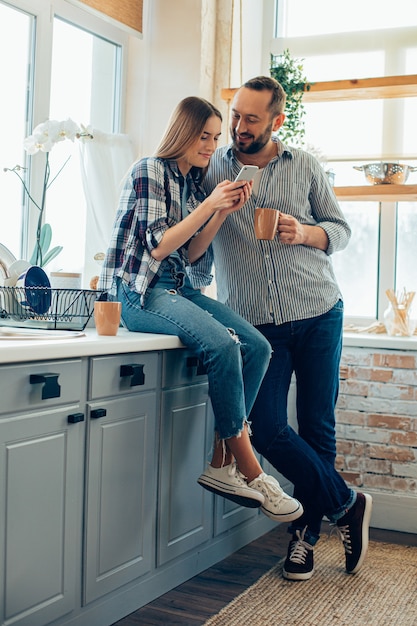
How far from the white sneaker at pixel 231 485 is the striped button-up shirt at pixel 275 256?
0.56 metres

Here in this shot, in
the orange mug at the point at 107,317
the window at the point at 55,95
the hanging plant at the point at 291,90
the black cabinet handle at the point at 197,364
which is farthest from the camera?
the hanging plant at the point at 291,90

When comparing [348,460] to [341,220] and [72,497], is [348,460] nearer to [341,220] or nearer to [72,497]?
[341,220]

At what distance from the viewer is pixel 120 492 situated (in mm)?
2080

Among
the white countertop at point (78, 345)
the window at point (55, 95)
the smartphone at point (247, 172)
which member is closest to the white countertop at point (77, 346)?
the white countertop at point (78, 345)

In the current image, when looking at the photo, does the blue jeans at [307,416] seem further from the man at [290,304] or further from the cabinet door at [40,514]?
the cabinet door at [40,514]

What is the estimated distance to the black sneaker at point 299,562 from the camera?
2.54 m

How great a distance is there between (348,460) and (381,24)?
6.53 ft

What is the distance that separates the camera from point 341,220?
109 inches

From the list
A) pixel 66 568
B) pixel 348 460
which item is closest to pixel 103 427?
pixel 66 568

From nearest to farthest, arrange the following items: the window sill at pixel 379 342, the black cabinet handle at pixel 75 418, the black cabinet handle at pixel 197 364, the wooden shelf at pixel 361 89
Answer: the black cabinet handle at pixel 75 418 → the black cabinet handle at pixel 197 364 → the window sill at pixel 379 342 → the wooden shelf at pixel 361 89

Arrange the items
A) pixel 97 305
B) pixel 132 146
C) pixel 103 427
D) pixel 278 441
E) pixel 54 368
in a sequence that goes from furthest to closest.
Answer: pixel 132 146 → pixel 278 441 → pixel 97 305 → pixel 103 427 → pixel 54 368

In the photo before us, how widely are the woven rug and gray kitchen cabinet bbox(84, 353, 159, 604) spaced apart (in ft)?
0.99

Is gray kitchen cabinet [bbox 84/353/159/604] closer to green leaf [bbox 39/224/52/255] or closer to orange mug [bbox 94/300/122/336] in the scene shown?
orange mug [bbox 94/300/122/336]

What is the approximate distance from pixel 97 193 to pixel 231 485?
1430 millimetres
